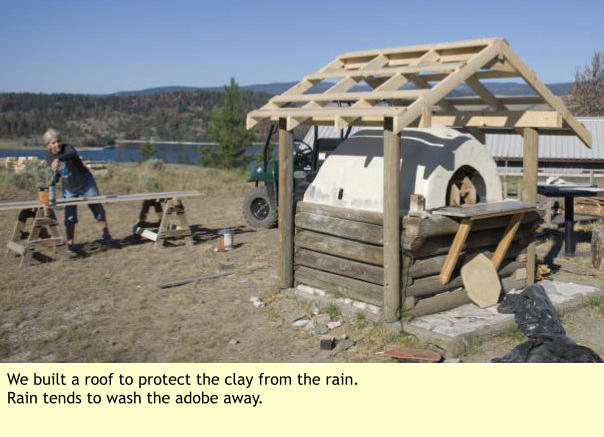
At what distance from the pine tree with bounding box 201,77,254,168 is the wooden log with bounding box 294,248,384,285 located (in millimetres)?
30982

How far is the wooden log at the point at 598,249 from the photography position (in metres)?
9.34

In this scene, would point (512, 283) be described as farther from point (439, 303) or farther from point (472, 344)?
point (472, 344)

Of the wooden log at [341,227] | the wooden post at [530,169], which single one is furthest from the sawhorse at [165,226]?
the wooden post at [530,169]

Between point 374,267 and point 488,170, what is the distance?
1786 mm

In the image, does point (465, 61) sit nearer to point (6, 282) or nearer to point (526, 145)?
point (526, 145)

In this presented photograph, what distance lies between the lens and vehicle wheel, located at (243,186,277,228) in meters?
12.5

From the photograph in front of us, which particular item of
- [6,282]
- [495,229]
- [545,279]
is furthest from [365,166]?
[6,282]

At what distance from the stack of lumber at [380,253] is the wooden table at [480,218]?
0.24 ft

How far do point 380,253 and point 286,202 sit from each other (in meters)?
1.51

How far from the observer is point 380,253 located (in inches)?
259

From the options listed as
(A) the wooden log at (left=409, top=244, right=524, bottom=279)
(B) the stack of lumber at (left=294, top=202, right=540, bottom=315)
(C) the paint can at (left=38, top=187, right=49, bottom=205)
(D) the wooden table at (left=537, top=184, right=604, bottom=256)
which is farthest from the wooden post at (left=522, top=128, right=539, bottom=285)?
(C) the paint can at (left=38, top=187, right=49, bottom=205)

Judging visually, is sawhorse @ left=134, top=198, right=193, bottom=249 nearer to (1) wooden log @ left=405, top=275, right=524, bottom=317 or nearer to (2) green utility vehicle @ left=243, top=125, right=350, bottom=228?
(2) green utility vehicle @ left=243, top=125, right=350, bottom=228

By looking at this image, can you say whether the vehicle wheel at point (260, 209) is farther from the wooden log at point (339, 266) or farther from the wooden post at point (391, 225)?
the wooden post at point (391, 225)

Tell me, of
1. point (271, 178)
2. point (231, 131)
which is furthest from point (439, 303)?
point (231, 131)
